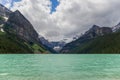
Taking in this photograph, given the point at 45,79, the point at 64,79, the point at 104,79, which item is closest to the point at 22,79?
the point at 45,79

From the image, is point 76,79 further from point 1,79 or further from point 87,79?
point 1,79

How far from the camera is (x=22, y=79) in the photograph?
40156 millimetres

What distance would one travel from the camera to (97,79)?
132ft

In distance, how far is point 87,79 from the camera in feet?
133

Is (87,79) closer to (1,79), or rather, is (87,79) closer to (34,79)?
(34,79)

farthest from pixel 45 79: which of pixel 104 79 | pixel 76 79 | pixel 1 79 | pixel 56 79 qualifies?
pixel 104 79

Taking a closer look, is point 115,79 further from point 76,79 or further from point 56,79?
point 56,79

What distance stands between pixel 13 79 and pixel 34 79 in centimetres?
399

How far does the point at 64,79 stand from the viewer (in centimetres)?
3978

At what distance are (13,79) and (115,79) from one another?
19.4 metres

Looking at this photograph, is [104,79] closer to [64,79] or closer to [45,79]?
[64,79]

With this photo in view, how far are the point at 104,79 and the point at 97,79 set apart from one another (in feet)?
4.40

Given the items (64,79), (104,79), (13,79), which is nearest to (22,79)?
(13,79)

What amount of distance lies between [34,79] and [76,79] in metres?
8.07
